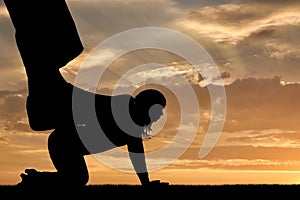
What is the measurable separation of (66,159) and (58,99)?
1.07 metres

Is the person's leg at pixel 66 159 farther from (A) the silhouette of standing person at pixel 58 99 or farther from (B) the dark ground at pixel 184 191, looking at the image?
(B) the dark ground at pixel 184 191

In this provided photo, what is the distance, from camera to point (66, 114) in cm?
1085

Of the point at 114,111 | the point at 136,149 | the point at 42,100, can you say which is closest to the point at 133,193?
the point at 136,149

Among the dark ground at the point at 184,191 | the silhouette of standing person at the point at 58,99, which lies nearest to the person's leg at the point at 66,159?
the silhouette of standing person at the point at 58,99

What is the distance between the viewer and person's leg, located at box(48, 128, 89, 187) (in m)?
10.8

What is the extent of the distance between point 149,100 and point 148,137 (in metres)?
0.66

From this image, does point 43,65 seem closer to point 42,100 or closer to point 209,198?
point 42,100

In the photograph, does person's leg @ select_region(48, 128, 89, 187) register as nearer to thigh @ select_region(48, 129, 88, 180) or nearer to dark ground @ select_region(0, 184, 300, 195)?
thigh @ select_region(48, 129, 88, 180)

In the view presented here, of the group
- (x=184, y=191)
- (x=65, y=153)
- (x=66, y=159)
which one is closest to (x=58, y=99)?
(x=65, y=153)

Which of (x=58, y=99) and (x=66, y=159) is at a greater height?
(x=58, y=99)

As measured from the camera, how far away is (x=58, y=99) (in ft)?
34.9

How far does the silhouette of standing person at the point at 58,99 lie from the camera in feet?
34.5

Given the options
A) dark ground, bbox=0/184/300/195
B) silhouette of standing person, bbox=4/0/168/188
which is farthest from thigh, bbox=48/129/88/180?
dark ground, bbox=0/184/300/195

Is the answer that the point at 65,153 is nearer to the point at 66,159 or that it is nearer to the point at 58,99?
the point at 66,159
